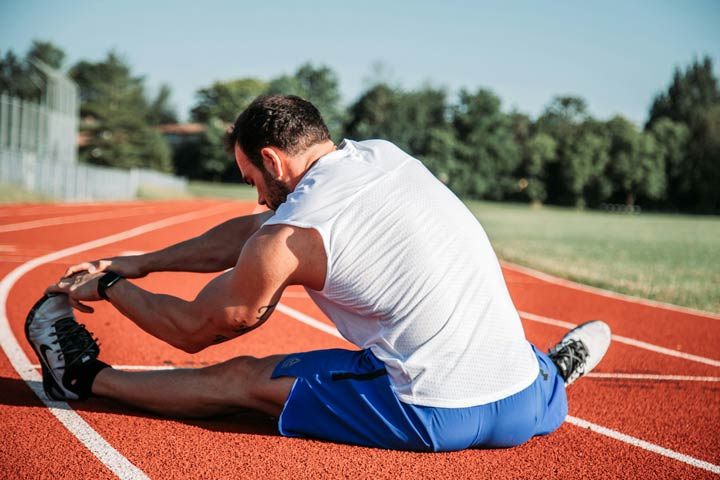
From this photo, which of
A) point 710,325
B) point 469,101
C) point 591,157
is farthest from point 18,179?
point 591,157

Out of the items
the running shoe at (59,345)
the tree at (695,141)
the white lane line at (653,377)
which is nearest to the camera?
the running shoe at (59,345)

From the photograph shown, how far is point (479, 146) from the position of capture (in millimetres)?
72938

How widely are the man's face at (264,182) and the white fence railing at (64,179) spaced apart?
25.3 meters

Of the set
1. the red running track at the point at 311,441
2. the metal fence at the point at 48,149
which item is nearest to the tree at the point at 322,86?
the metal fence at the point at 48,149

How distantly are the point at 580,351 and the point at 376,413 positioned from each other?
61.6 inches

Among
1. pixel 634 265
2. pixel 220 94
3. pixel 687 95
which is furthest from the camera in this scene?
pixel 220 94

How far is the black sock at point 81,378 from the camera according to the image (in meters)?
3.32

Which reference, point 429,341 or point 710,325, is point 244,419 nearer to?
point 429,341

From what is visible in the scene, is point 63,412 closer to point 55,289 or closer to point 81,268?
point 55,289

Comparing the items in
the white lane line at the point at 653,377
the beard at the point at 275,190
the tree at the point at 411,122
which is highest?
the tree at the point at 411,122

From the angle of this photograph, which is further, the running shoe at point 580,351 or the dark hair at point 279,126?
the running shoe at point 580,351

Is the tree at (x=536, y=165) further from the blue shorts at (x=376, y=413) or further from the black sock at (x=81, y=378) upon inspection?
the black sock at (x=81, y=378)

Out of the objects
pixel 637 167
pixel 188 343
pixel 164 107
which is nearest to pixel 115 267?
pixel 188 343

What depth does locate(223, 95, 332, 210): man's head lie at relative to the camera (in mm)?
2711
